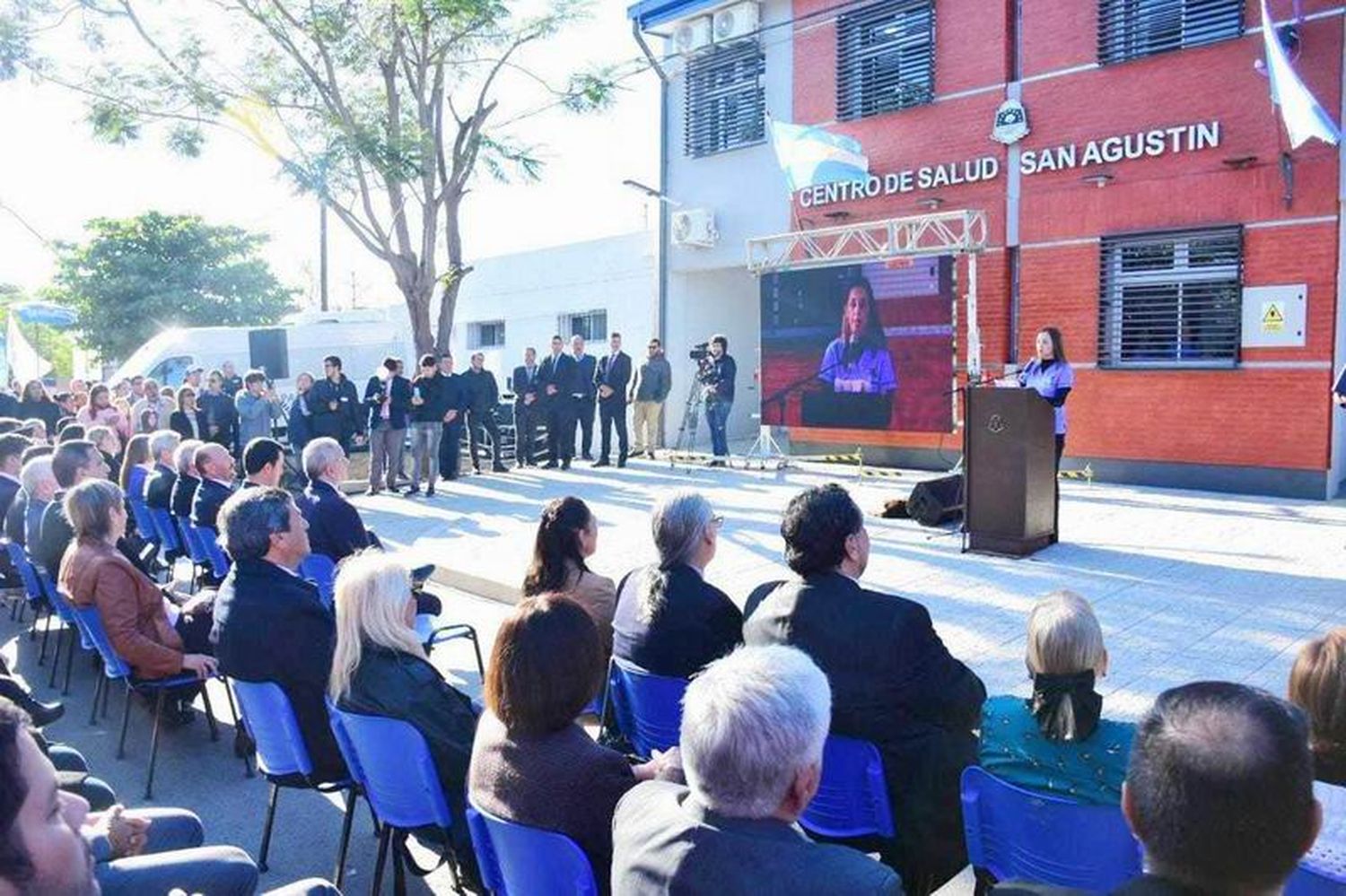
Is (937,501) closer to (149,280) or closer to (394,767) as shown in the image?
(394,767)

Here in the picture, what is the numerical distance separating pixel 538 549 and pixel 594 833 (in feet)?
6.14

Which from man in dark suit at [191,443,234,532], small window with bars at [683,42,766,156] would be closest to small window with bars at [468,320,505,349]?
small window with bars at [683,42,766,156]

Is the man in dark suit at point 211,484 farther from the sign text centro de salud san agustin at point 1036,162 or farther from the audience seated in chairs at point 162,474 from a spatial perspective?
the sign text centro de salud san agustin at point 1036,162

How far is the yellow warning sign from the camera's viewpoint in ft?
35.3

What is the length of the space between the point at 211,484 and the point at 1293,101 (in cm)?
959

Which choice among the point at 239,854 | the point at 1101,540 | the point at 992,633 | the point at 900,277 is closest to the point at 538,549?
the point at 239,854

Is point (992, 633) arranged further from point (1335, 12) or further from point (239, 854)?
point (1335, 12)

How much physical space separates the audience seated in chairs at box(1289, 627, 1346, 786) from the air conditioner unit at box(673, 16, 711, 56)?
15.5 m

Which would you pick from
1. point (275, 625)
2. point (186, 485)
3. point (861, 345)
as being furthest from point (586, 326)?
point (275, 625)

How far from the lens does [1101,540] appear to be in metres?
8.70

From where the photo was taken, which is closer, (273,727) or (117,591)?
(273,727)

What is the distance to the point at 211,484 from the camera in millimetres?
6734

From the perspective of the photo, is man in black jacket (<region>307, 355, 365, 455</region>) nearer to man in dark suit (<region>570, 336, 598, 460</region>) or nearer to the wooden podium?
man in dark suit (<region>570, 336, 598, 460</region>)

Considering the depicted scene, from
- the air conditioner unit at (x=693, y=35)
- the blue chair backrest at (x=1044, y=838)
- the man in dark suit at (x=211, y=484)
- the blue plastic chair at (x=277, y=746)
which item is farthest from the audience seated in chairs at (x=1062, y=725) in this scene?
the air conditioner unit at (x=693, y=35)
